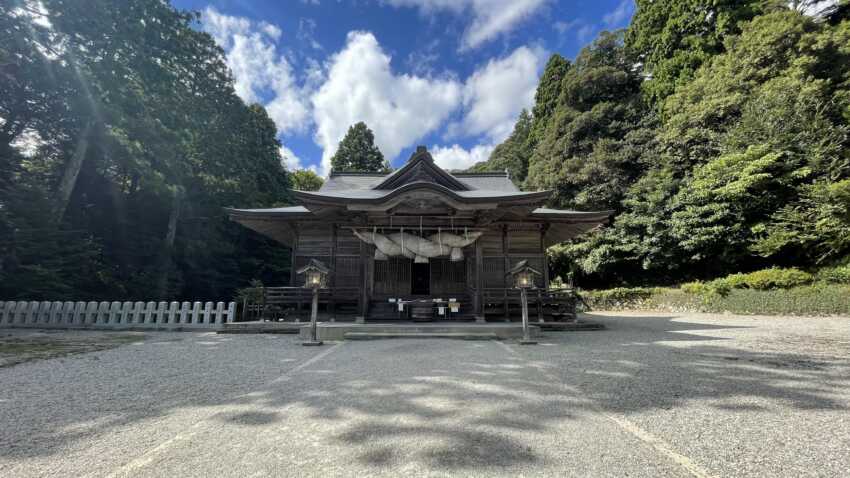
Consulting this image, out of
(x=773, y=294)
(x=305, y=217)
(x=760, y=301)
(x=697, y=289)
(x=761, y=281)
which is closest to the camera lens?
(x=305, y=217)

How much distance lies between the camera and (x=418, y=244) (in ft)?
29.9

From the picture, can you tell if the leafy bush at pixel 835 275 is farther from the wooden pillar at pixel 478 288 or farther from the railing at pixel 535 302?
the wooden pillar at pixel 478 288

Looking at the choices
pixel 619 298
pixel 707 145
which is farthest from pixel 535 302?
pixel 707 145

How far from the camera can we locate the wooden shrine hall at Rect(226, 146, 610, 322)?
29.4ft

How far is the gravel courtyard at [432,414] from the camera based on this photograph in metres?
2.19

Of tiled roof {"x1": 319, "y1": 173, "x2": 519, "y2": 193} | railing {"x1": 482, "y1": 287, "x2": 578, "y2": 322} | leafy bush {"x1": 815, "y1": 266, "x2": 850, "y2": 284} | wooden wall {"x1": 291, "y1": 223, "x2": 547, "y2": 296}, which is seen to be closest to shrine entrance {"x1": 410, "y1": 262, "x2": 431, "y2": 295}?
wooden wall {"x1": 291, "y1": 223, "x2": 547, "y2": 296}

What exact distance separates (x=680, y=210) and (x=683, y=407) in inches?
756

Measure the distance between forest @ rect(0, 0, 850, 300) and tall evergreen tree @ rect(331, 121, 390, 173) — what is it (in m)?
10.4

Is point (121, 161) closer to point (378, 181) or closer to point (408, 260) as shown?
point (378, 181)

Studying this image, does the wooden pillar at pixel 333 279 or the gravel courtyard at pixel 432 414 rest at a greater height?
the wooden pillar at pixel 333 279

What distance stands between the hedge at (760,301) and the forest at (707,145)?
2.13 metres

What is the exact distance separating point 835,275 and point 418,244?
1537cm

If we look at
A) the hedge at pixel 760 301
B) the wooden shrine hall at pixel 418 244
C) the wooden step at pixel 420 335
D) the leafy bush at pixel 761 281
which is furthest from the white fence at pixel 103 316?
the leafy bush at pixel 761 281

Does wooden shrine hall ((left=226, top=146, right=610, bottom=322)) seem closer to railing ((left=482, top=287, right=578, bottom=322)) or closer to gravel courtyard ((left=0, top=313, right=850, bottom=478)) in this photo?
railing ((left=482, top=287, right=578, bottom=322))
